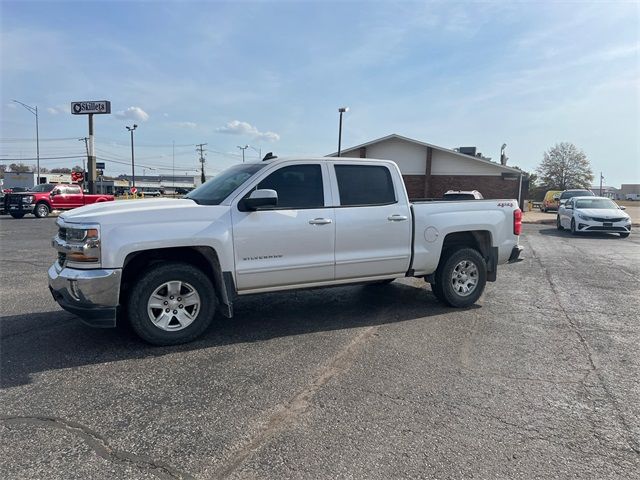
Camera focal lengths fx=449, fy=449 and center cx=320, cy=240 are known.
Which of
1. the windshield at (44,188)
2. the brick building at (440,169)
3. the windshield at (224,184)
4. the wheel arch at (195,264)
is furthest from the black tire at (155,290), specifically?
the brick building at (440,169)

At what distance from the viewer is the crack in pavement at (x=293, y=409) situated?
275 cm

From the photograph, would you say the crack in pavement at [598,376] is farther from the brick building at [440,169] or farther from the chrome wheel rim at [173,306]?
the brick building at [440,169]

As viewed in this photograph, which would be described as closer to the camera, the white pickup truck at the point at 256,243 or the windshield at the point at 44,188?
the white pickup truck at the point at 256,243

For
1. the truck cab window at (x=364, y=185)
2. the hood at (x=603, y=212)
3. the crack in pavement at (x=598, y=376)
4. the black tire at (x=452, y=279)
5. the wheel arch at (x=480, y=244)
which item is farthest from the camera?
the hood at (x=603, y=212)

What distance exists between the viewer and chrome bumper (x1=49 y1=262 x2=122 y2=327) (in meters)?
4.24

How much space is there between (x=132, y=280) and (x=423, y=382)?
3.03 meters

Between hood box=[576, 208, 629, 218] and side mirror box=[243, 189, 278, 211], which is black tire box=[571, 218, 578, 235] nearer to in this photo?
hood box=[576, 208, 629, 218]

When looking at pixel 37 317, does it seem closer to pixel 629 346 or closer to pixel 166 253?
pixel 166 253

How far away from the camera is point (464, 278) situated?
20.9 feet

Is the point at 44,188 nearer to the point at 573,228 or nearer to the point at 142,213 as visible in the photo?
the point at 142,213

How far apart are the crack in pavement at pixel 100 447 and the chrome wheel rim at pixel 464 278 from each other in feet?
15.2

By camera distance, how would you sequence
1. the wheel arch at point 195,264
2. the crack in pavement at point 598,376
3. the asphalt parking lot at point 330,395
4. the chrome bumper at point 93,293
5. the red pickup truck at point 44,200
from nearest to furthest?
1. the asphalt parking lot at point 330,395
2. the crack in pavement at point 598,376
3. the chrome bumper at point 93,293
4. the wheel arch at point 195,264
5. the red pickup truck at point 44,200

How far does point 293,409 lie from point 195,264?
2.20m

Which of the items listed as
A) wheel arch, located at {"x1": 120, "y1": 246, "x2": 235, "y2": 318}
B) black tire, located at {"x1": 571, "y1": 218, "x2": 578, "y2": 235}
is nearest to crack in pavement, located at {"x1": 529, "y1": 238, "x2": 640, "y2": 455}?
wheel arch, located at {"x1": 120, "y1": 246, "x2": 235, "y2": 318}
